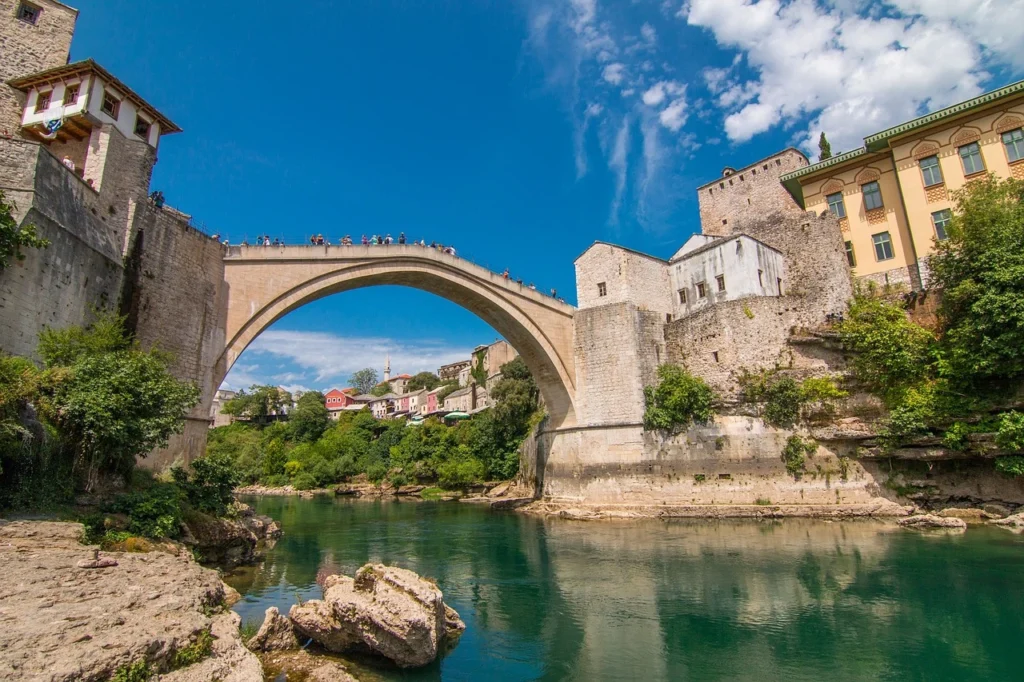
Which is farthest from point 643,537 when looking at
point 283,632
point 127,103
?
point 127,103

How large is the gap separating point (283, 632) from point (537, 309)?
1570 cm

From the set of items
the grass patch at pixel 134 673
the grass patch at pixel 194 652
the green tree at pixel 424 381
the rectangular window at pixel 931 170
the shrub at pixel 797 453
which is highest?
the green tree at pixel 424 381

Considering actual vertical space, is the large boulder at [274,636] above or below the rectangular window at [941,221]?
below

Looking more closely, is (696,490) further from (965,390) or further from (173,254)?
(173,254)

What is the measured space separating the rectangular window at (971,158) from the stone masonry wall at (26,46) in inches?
969

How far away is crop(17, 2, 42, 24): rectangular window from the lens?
13.6m

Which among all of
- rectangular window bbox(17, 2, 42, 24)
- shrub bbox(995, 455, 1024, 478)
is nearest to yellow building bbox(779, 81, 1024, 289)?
shrub bbox(995, 455, 1024, 478)

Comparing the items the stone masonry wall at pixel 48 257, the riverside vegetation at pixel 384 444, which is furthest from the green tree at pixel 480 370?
the stone masonry wall at pixel 48 257

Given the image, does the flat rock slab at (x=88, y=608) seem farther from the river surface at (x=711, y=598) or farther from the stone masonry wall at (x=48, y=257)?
the stone masonry wall at (x=48, y=257)

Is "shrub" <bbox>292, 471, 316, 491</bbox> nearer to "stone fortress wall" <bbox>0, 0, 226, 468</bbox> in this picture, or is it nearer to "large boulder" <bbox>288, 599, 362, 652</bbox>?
"stone fortress wall" <bbox>0, 0, 226, 468</bbox>

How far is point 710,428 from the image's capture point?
17.9m

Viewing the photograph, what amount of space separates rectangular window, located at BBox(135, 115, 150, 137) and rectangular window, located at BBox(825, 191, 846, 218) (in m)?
20.9

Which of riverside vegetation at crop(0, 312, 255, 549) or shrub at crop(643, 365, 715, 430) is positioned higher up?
shrub at crop(643, 365, 715, 430)

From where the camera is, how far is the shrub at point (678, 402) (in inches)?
715
